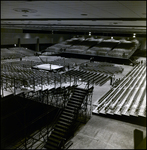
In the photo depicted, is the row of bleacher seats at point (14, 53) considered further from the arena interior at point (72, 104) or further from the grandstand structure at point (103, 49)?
the arena interior at point (72, 104)

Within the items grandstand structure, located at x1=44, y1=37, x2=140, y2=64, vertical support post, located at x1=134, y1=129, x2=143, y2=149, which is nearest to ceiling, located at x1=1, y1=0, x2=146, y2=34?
vertical support post, located at x1=134, y1=129, x2=143, y2=149

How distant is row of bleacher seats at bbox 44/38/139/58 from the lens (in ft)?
72.2

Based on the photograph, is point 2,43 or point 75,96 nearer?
point 75,96

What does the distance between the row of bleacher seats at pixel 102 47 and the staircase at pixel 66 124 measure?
14200mm

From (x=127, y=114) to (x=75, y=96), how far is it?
2481 millimetres

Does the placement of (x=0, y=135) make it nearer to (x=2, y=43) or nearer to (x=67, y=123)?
(x=67, y=123)

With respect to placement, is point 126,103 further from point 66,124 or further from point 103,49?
point 103,49

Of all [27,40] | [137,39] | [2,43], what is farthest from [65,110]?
[137,39]

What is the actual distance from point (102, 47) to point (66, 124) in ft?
64.7

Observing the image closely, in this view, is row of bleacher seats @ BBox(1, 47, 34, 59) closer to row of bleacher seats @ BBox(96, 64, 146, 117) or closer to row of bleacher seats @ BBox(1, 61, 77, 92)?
row of bleacher seats @ BBox(1, 61, 77, 92)

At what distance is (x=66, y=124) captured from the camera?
6840 mm

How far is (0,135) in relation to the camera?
7.79m

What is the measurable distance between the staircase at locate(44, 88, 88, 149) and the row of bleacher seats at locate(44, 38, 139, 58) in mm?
14200

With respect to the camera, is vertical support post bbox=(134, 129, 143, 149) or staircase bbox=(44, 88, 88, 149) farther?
staircase bbox=(44, 88, 88, 149)
